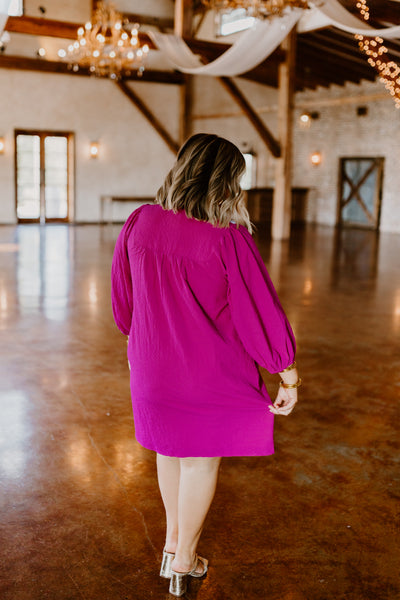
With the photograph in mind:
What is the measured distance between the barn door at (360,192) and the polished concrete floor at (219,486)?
10.9 m

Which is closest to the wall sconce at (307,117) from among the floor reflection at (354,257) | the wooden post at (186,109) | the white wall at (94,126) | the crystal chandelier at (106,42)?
the wooden post at (186,109)

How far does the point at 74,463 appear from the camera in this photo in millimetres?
2916

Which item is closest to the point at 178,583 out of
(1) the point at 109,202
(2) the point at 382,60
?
(2) the point at 382,60

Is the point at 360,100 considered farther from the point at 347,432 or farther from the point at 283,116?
the point at 347,432

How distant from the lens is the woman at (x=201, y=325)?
5.69 ft

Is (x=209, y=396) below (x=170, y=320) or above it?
below

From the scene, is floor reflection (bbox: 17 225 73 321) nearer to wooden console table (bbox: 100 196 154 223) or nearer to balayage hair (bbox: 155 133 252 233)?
wooden console table (bbox: 100 196 154 223)

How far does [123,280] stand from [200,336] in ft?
1.13

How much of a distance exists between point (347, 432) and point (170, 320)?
1.89m

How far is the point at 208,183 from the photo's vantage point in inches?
68.6

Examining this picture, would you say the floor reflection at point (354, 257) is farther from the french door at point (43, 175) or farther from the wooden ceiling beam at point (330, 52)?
the french door at point (43, 175)

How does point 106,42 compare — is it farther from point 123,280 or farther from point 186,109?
point 123,280

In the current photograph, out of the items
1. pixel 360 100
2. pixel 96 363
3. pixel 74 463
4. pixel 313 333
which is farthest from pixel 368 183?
pixel 74 463

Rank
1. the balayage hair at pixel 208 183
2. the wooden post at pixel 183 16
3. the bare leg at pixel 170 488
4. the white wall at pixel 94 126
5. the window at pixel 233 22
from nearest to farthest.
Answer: the balayage hair at pixel 208 183 → the bare leg at pixel 170 488 → the wooden post at pixel 183 16 → the window at pixel 233 22 → the white wall at pixel 94 126
